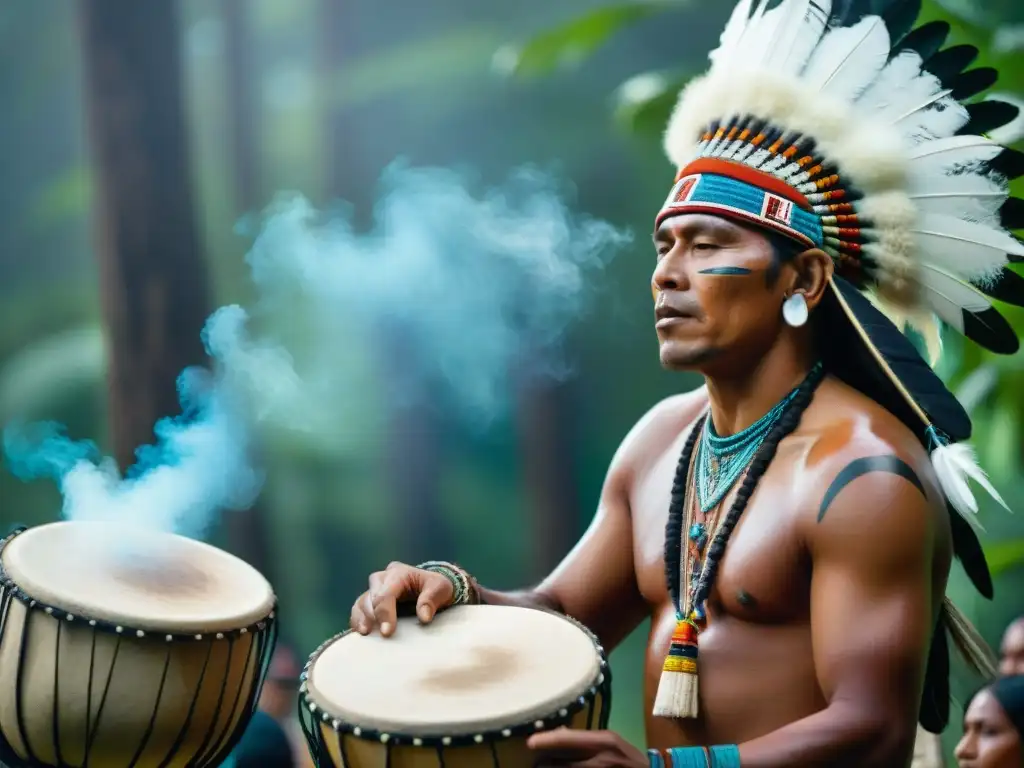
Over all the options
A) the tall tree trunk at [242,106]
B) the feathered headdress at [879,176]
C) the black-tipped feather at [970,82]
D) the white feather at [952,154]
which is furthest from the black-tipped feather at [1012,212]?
the tall tree trunk at [242,106]

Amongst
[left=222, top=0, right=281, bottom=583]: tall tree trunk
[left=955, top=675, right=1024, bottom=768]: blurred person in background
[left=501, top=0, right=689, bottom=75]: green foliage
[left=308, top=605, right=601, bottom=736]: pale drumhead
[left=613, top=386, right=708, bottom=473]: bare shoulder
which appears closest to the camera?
[left=308, top=605, right=601, bottom=736]: pale drumhead

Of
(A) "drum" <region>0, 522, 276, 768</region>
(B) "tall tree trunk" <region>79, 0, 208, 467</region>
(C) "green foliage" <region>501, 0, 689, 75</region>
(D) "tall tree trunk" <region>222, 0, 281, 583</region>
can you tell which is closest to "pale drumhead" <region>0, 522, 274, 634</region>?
(A) "drum" <region>0, 522, 276, 768</region>

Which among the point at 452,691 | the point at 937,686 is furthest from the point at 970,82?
the point at 452,691

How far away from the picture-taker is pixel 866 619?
1.95 m

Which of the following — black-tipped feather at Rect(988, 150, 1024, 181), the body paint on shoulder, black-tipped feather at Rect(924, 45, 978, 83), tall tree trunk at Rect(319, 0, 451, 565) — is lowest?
tall tree trunk at Rect(319, 0, 451, 565)

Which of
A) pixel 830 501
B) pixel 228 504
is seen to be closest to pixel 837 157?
pixel 830 501

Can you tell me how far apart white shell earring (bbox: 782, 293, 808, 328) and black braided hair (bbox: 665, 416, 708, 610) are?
1.25 ft

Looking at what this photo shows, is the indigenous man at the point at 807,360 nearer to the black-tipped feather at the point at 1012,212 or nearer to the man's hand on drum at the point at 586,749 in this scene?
the black-tipped feather at the point at 1012,212

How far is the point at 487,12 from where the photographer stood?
23.2 ft

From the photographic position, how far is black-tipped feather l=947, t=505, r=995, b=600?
7.59 feet

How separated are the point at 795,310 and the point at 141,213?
475 cm

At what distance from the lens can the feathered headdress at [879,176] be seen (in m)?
2.30

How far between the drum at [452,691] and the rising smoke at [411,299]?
3.68 m

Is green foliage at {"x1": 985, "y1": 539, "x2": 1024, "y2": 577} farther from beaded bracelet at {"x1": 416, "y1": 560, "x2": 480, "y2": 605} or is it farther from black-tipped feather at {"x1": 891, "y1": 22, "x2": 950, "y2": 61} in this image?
beaded bracelet at {"x1": 416, "y1": 560, "x2": 480, "y2": 605}
